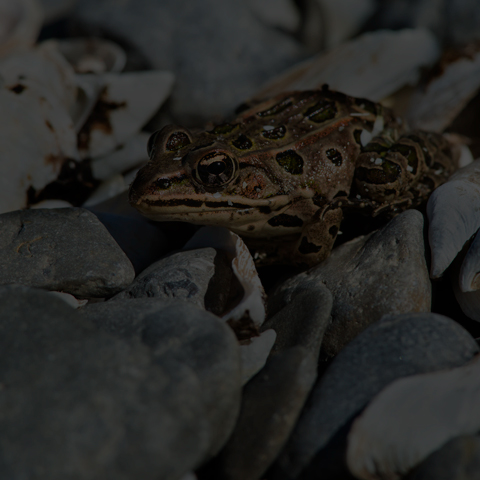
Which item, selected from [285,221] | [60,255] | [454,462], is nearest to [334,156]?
[285,221]

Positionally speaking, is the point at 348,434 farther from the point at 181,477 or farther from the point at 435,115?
the point at 435,115

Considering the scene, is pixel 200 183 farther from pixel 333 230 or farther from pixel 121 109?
pixel 121 109

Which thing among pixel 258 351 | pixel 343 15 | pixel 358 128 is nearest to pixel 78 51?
pixel 343 15

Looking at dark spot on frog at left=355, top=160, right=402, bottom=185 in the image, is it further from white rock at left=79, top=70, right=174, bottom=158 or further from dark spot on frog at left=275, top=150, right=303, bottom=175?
white rock at left=79, top=70, right=174, bottom=158

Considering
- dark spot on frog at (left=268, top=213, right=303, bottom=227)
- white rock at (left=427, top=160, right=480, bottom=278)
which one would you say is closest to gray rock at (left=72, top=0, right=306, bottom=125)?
dark spot on frog at (left=268, top=213, right=303, bottom=227)

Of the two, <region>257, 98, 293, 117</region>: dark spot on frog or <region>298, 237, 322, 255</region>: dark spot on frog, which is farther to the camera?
<region>257, 98, 293, 117</region>: dark spot on frog

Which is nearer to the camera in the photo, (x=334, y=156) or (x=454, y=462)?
(x=454, y=462)
